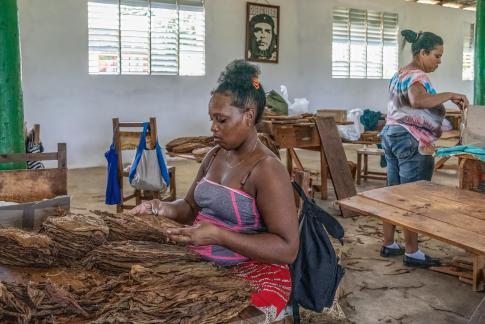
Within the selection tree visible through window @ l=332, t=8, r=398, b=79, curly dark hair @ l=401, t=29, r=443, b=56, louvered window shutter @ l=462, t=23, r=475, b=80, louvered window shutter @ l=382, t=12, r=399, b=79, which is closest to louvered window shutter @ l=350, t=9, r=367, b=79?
tree visible through window @ l=332, t=8, r=398, b=79

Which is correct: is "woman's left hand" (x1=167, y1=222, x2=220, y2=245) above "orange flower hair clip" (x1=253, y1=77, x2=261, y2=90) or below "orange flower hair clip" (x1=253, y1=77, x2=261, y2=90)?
below

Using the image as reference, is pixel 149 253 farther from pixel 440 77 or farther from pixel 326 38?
pixel 440 77

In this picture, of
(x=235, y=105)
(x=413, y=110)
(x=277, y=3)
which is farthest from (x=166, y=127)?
(x=235, y=105)

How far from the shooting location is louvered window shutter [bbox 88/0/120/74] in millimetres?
7227

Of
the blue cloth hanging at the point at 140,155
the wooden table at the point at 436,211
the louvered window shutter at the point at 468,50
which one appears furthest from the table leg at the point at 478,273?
the louvered window shutter at the point at 468,50

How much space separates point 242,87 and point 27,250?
84 cm

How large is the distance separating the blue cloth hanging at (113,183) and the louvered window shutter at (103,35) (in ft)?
11.1

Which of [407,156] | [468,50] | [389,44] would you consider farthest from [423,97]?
[468,50]

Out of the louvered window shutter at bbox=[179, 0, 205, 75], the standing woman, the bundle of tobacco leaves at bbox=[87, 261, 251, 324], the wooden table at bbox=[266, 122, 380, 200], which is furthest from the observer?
the louvered window shutter at bbox=[179, 0, 205, 75]

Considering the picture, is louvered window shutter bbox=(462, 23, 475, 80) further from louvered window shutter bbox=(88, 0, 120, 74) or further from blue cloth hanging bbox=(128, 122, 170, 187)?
blue cloth hanging bbox=(128, 122, 170, 187)

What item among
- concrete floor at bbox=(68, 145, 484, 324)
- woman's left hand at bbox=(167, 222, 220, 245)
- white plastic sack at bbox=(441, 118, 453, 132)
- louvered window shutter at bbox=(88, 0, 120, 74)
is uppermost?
louvered window shutter at bbox=(88, 0, 120, 74)

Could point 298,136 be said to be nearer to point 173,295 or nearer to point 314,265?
point 314,265

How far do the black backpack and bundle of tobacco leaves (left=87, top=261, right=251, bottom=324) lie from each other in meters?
0.28

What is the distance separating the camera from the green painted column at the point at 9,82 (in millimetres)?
3141
